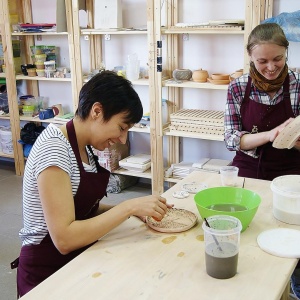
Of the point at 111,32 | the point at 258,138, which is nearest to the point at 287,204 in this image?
the point at 258,138

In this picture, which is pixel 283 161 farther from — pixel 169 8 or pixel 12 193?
pixel 12 193

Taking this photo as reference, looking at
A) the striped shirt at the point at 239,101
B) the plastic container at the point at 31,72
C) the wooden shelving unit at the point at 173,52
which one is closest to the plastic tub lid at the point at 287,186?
the striped shirt at the point at 239,101

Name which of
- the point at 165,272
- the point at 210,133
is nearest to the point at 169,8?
the point at 210,133

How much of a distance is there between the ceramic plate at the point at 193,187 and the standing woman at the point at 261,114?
385 mm

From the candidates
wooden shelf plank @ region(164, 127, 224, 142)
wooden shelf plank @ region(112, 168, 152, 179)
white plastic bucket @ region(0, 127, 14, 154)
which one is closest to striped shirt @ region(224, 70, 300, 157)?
wooden shelf plank @ region(164, 127, 224, 142)

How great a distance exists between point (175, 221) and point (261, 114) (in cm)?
94

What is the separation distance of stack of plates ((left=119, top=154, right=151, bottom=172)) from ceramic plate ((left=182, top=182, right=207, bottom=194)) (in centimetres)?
194

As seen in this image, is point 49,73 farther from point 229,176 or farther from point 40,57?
point 229,176

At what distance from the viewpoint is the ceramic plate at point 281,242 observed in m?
1.34

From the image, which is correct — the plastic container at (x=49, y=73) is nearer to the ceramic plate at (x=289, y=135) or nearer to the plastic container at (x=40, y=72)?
the plastic container at (x=40, y=72)

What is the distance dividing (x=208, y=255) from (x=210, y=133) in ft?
7.73

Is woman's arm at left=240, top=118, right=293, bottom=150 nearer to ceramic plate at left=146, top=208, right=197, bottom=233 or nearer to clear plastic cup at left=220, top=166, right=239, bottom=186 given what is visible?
clear plastic cup at left=220, top=166, right=239, bottom=186

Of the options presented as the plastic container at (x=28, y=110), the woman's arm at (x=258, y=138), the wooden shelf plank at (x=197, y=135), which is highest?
the woman's arm at (x=258, y=138)

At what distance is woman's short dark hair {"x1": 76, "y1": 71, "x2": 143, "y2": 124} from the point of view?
1.47 meters
